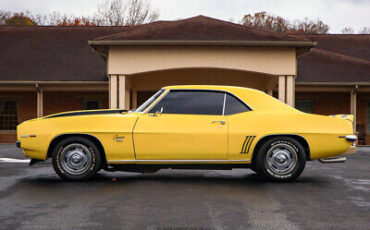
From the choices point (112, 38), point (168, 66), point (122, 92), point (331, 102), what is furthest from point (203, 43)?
point (331, 102)

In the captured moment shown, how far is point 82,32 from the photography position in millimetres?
23797

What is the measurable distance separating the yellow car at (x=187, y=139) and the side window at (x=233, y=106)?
14 mm

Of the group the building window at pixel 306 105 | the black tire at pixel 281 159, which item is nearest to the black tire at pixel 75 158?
the black tire at pixel 281 159

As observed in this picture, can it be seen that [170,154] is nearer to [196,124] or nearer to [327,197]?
[196,124]

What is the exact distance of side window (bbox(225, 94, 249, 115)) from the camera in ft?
22.1

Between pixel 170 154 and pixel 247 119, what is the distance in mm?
1289

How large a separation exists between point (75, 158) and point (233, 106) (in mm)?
2548

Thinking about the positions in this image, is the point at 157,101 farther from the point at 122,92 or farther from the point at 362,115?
the point at 362,115

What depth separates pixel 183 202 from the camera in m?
5.18

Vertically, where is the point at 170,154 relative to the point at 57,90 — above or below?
below

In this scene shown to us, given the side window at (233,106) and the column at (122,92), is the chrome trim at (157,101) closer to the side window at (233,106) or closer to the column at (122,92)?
the side window at (233,106)

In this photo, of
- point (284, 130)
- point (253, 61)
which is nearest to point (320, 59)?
point (253, 61)

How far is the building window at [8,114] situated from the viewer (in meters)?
21.3

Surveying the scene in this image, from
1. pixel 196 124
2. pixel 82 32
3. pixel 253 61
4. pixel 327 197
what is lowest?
pixel 327 197
